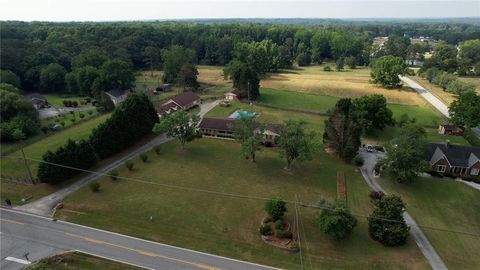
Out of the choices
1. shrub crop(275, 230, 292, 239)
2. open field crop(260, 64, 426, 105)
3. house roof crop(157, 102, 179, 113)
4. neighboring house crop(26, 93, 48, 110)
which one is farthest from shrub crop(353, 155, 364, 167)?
neighboring house crop(26, 93, 48, 110)

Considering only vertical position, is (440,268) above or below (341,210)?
below

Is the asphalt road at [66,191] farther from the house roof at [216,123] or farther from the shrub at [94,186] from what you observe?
the house roof at [216,123]

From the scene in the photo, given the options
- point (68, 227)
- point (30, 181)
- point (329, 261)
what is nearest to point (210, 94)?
point (30, 181)

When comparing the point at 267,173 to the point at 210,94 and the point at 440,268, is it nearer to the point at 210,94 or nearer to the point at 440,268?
the point at 440,268

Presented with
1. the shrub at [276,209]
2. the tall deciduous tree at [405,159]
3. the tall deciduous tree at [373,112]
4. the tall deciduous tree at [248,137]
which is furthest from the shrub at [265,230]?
the tall deciduous tree at [373,112]

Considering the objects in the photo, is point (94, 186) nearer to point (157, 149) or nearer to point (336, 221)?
point (157, 149)
